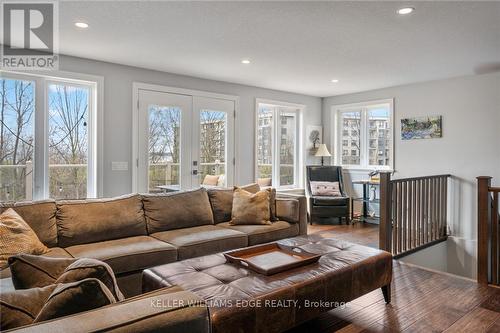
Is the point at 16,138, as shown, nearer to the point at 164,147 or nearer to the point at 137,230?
the point at 164,147

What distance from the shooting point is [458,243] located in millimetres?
4891

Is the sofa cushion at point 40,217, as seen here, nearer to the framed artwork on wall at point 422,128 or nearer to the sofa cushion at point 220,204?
the sofa cushion at point 220,204

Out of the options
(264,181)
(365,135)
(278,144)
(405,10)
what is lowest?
(264,181)

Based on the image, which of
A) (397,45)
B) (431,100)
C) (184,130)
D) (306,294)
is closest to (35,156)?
(184,130)

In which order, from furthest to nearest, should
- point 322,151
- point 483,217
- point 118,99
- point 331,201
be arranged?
point 322,151 → point 331,201 → point 118,99 → point 483,217

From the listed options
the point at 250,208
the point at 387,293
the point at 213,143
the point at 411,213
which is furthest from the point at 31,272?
the point at 213,143

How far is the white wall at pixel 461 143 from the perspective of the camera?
4.75 m

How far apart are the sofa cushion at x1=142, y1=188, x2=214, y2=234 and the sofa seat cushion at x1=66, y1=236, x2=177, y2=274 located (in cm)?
37

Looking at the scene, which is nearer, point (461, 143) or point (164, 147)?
point (164, 147)

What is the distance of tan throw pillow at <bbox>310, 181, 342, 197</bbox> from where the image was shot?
6074mm

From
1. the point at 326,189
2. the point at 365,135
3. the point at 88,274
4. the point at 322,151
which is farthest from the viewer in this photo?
the point at 322,151

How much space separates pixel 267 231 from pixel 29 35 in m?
3.20

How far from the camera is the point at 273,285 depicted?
1.88 meters

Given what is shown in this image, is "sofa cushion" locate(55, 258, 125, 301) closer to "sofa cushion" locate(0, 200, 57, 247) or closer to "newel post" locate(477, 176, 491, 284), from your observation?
"sofa cushion" locate(0, 200, 57, 247)
